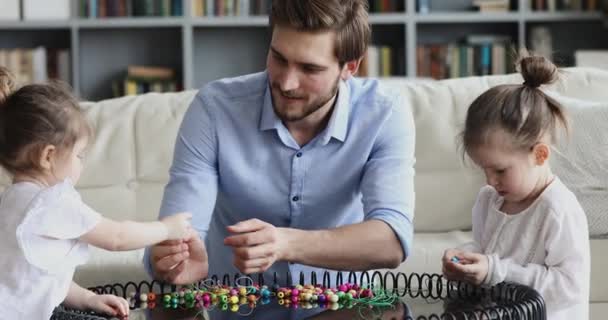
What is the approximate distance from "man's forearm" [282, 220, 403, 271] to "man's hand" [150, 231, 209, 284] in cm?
15

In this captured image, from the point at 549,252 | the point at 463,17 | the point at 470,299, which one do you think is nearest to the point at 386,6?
the point at 463,17

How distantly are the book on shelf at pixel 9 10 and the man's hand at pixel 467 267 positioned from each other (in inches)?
146

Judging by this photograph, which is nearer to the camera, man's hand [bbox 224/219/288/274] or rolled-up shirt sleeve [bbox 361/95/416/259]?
man's hand [bbox 224/219/288/274]

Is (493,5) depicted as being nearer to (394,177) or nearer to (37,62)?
(37,62)

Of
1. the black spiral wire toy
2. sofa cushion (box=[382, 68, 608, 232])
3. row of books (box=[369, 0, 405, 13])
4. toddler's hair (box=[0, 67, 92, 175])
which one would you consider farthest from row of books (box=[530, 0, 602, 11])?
toddler's hair (box=[0, 67, 92, 175])

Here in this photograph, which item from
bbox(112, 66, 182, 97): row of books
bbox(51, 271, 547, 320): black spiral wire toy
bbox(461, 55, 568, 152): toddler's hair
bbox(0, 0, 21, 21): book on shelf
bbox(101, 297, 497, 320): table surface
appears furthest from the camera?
bbox(112, 66, 182, 97): row of books

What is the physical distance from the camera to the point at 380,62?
205 inches

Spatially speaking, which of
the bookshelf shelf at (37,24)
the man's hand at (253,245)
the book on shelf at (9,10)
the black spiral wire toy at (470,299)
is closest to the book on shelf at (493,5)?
the bookshelf shelf at (37,24)

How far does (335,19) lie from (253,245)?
0.51 meters

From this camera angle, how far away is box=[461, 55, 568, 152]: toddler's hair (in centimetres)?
175

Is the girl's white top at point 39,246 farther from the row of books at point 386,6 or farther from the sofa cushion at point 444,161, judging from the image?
the row of books at point 386,6

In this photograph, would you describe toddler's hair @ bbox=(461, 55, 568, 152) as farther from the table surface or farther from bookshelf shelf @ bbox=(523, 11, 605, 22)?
bookshelf shelf @ bbox=(523, 11, 605, 22)

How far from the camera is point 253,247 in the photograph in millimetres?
1702

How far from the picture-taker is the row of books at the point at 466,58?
516 centimetres
